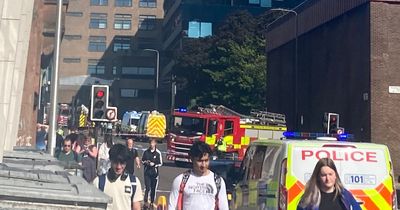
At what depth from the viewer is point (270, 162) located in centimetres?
1180

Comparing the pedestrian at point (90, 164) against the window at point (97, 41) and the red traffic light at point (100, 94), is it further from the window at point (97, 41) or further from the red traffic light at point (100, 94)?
the window at point (97, 41)

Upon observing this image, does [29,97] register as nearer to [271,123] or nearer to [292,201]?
[271,123]

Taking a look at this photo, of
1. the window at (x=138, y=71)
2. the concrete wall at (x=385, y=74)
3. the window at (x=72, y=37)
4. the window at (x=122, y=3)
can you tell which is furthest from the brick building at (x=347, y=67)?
the window at (x=72, y=37)

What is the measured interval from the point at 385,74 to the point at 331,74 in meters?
6.72

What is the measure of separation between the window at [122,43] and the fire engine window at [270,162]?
104301 mm

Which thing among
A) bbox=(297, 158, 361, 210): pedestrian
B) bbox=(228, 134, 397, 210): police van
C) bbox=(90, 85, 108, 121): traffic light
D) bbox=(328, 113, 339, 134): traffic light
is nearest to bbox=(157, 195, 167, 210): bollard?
bbox=(228, 134, 397, 210): police van

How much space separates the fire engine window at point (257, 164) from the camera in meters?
12.2

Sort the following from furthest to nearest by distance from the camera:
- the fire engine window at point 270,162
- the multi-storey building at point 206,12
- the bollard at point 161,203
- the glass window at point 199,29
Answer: the multi-storey building at point 206,12
the glass window at point 199,29
the fire engine window at point 270,162
the bollard at point 161,203

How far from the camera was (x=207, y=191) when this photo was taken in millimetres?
7832

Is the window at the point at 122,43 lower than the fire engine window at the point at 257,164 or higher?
higher

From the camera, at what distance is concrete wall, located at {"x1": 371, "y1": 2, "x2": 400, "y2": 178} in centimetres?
3556

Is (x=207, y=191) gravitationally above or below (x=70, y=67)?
below

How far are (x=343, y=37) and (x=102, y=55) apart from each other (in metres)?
79.4

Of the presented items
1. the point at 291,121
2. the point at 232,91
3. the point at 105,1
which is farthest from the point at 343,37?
the point at 105,1
